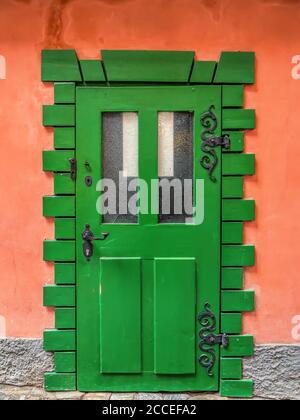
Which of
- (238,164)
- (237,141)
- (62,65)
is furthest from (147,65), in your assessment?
(238,164)

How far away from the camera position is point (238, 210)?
3.18m

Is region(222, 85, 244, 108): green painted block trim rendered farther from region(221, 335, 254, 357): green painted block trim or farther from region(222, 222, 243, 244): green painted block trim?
region(221, 335, 254, 357): green painted block trim

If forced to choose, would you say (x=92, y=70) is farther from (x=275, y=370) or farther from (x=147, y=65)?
(x=275, y=370)

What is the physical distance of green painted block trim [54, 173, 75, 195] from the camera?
316 cm

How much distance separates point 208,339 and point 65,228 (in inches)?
53.1

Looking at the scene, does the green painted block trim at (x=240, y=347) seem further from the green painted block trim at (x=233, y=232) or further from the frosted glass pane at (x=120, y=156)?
the frosted glass pane at (x=120, y=156)

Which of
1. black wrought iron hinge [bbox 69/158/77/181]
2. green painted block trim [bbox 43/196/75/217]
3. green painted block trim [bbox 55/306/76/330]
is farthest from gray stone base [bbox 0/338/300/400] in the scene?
black wrought iron hinge [bbox 69/158/77/181]

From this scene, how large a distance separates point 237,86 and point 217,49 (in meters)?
0.31

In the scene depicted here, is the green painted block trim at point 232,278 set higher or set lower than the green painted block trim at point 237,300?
higher

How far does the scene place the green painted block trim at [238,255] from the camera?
319 cm

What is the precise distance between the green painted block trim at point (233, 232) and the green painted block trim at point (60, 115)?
4.46 ft

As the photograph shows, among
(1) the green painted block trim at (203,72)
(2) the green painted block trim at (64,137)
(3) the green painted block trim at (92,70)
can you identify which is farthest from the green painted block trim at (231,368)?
(3) the green painted block trim at (92,70)
